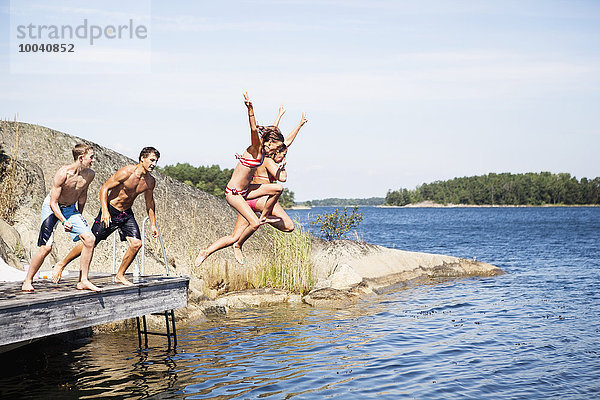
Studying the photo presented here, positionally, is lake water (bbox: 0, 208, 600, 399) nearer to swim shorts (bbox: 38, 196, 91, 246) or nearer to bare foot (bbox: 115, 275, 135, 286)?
bare foot (bbox: 115, 275, 135, 286)

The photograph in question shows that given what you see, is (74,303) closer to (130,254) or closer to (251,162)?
(130,254)

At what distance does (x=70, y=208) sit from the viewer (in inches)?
413

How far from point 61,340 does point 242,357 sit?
411cm

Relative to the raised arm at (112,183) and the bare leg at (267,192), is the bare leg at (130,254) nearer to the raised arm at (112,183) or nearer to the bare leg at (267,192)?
the raised arm at (112,183)

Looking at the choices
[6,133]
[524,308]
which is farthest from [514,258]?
[6,133]

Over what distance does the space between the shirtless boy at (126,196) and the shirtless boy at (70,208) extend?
0.34m

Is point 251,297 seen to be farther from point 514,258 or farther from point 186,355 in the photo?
point 514,258

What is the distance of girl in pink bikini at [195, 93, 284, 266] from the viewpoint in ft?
24.1

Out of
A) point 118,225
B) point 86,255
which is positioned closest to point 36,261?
point 86,255

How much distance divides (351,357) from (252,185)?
6822 mm

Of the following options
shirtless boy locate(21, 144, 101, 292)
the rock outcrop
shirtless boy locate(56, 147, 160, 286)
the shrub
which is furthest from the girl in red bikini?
the shrub

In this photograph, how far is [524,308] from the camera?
793 inches

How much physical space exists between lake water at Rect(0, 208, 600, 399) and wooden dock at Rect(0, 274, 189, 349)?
1.28 metres

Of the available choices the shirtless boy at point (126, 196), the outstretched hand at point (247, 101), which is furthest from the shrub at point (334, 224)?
the outstretched hand at point (247, 101)
